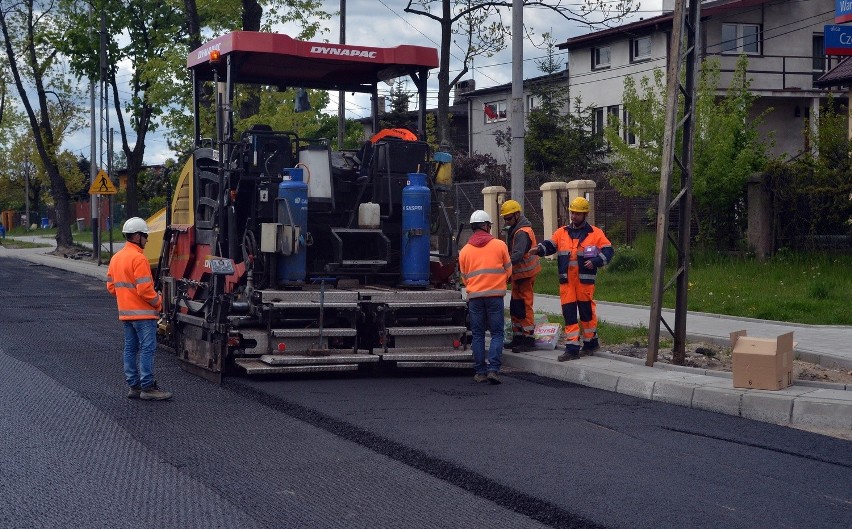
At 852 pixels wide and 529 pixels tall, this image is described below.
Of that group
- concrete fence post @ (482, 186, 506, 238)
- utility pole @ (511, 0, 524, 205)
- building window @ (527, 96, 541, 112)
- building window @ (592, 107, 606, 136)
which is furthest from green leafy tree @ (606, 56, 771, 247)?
building window @ (527, 96, 541, 112)

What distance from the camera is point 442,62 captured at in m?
23.7

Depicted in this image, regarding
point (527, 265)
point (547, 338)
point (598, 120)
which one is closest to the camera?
point (527, 265)

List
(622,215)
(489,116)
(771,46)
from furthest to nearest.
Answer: (489,116)
(771,46)
(622,215)

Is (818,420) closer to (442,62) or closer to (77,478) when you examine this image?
(77,478)

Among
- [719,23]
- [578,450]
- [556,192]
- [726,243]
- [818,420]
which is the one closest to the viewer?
[578,450]

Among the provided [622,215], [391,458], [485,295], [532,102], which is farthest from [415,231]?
[532,102]

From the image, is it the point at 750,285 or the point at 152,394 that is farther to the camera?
the point at 750,285

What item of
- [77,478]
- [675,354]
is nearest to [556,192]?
[675,354]

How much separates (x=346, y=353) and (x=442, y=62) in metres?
14.0

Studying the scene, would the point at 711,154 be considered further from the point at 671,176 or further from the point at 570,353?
the point at 570,353

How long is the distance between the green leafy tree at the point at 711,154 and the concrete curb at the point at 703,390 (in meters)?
8.40

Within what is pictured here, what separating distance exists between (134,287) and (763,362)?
18.6ft

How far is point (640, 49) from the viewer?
3647 cm

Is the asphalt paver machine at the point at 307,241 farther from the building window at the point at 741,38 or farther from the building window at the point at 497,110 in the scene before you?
the building window at the point at 497,110
